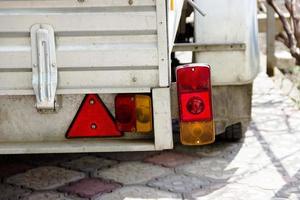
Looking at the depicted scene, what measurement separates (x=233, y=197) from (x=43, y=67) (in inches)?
55.4

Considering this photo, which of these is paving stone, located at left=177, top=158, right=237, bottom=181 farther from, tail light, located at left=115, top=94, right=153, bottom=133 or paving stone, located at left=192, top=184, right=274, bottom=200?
tail light, located at left=115, top=94, right=153, bottom=133

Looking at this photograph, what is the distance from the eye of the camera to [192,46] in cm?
398

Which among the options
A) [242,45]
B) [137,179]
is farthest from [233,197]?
[242,45]

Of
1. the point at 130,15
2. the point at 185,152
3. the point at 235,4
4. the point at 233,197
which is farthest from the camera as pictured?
the point at 185,152

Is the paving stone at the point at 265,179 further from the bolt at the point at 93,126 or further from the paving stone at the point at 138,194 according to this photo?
the bolt at the point at 93,126

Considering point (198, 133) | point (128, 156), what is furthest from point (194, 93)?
point (128, 156)

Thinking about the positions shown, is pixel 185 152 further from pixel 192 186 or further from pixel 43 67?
pixel 43 67

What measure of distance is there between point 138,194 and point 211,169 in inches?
25.3

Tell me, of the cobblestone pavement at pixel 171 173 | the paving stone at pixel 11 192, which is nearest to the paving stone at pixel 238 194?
the cobblestone pavement at pixel 171 173

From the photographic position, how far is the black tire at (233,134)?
454cm

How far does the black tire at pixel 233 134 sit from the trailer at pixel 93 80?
1.24m

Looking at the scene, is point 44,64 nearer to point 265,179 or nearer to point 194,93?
point 194,93

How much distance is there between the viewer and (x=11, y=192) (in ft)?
12.5

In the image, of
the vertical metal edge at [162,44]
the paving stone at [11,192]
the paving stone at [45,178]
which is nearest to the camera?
the vertical metal edge at [162,44]
